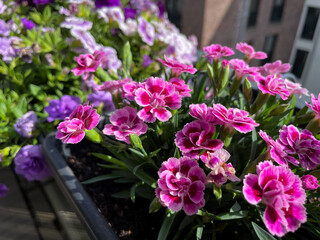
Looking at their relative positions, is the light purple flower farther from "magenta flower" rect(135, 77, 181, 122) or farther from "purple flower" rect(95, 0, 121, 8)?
"magenta flower" rect(135, 77, 181, 122)

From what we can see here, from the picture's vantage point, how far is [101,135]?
24.3 inches

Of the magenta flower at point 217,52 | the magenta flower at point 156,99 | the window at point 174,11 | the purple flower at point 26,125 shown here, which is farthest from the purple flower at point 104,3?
the window at point 174,11

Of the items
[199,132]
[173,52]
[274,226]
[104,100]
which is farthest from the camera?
[173,52]

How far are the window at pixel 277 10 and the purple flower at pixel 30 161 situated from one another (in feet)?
3.69

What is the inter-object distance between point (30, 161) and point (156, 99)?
0.55 meters

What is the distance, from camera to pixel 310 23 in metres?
0.81

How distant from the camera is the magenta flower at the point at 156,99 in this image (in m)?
0.51

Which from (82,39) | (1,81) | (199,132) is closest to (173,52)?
(82,39)

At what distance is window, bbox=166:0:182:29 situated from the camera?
9.33 ft

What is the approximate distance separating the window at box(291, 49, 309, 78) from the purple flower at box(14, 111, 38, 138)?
2.92 ft

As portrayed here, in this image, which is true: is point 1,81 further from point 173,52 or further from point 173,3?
point 173,3

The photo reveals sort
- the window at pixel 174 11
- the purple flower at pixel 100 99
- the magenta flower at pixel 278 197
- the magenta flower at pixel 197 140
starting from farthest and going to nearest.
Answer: the window at pixel 174 11 < the purple flower at pixel 100 99 < the magenta flower at pixel 197 140 < the magenta flower at pixel 278 197

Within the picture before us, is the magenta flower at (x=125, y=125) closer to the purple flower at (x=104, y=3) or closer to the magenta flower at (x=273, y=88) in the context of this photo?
the magenta flower at (x=273, y=88)

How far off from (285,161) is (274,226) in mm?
115
